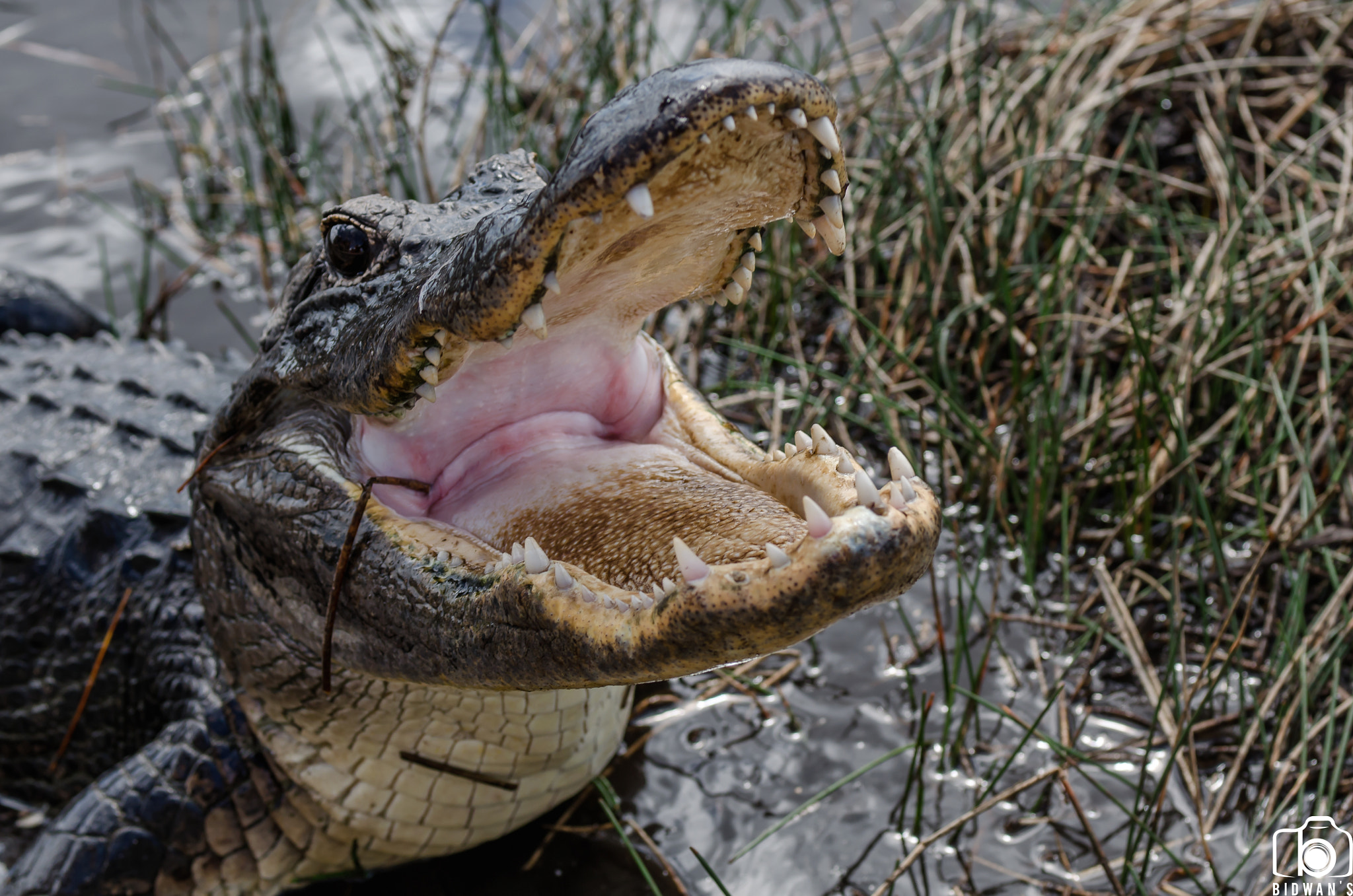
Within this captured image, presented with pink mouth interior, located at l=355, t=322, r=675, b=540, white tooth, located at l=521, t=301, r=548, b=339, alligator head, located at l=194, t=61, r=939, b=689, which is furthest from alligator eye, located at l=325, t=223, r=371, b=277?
white tooth, located at l=521, t=301, r=548, b=339

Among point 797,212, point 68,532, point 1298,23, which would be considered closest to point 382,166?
point 68,532

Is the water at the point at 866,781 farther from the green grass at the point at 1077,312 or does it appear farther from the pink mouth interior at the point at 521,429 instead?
the pink mouth interior at the point at 521,429

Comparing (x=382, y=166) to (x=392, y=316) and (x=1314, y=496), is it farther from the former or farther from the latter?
(x=1314, y=496)

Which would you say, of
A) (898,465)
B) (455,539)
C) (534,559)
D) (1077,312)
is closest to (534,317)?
(534,559)

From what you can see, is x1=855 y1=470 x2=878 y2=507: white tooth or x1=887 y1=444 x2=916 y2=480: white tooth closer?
x1=855 y1=470 x2=878 y2=507: white tooth

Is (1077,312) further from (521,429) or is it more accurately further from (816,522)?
(816,522)

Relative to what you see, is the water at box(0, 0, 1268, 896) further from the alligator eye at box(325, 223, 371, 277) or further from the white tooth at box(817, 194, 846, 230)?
the alligator eye at box(325, 223, 371, 277)
